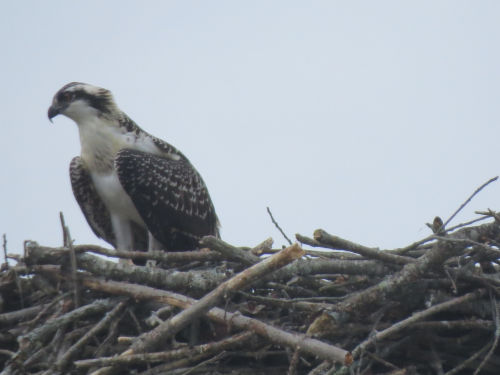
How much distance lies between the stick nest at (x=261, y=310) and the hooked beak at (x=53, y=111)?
8.74 ft

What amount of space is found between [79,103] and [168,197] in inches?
49.4

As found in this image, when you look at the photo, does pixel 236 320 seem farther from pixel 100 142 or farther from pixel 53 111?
pixel 53 111

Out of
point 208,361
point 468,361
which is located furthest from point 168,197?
point 468,361

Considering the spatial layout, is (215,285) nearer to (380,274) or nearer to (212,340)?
(212,340)

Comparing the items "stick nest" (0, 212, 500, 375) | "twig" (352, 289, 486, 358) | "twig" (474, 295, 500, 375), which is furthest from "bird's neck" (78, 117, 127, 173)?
"twig" (474, 295, 500, 375)

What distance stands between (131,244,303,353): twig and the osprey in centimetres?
295

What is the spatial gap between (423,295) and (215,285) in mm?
1381

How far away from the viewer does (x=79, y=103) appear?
878 centimetres

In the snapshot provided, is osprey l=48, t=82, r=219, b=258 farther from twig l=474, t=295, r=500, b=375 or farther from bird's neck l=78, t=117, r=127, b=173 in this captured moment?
twig l=474, t=295, r=500, b=375

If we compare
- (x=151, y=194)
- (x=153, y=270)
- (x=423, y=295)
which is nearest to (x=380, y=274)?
(x=423, y=295)

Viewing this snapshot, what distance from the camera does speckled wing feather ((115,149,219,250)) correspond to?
8398 mm

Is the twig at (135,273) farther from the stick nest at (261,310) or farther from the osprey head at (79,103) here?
the osprey head at (79,103)

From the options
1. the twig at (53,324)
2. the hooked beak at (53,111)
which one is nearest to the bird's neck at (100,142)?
the hooked beak at (53,111)

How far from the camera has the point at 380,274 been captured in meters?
6.09
